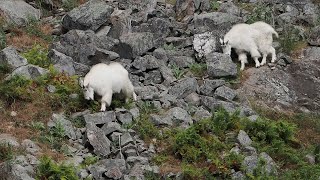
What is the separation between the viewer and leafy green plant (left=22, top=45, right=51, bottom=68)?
15.0 m

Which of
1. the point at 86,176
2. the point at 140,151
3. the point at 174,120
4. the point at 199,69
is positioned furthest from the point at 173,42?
the point at 86,176

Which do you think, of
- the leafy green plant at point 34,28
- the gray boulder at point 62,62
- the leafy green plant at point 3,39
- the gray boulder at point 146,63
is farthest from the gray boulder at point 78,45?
the leafy green plant at point 3,39

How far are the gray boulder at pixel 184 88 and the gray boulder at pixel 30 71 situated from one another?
306cm

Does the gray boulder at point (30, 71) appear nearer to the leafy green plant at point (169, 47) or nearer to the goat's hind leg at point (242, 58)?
the leafy green plant at point (169, 47)

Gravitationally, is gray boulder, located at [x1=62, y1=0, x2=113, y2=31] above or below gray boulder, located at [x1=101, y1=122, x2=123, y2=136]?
above

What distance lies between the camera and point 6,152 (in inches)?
446

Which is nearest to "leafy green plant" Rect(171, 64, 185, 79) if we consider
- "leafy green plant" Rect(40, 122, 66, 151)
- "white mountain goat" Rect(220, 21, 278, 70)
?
"white mountain goat" Rect(220, 21, 278, 70)

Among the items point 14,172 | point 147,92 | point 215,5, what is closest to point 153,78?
point 147,92

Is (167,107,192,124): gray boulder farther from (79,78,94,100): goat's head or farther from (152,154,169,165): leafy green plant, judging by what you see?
(79,78,94,100): goat's head

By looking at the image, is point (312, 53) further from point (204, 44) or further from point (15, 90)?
point (15, 90)

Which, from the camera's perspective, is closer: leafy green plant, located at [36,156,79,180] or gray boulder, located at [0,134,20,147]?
leafy green plant, located at [36,156,79,180]

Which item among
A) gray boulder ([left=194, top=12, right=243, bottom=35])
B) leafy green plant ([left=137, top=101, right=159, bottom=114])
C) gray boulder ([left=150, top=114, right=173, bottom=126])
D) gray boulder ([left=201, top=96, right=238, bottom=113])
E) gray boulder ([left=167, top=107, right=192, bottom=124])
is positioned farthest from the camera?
gray boulder ([left=194, top=12, right=243, bottom=35])

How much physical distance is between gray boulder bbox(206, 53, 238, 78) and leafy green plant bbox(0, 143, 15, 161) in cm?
568

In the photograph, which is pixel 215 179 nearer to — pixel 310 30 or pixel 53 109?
pixel 53 109
